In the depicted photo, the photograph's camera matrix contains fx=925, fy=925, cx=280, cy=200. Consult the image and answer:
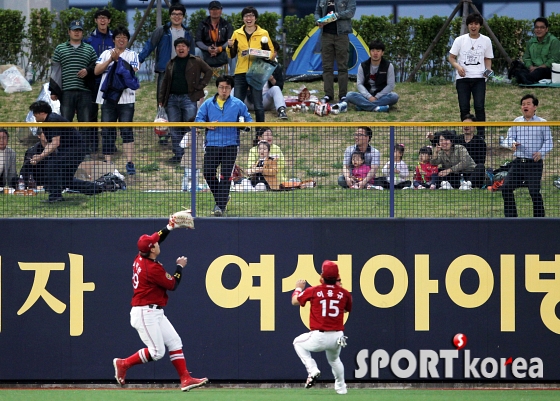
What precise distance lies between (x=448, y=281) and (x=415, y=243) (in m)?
0.64

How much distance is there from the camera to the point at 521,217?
38.7 feet

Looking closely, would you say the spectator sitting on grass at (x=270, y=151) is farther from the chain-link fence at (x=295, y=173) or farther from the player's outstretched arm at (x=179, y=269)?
the player's outstretched arm at (x=179, y=269)

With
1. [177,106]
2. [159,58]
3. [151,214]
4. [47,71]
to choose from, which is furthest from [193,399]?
[47,71]

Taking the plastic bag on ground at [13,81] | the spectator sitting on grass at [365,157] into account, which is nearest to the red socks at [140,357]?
the spectator sitting on grass at [365,157]

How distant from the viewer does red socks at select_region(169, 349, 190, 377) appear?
35.6ft

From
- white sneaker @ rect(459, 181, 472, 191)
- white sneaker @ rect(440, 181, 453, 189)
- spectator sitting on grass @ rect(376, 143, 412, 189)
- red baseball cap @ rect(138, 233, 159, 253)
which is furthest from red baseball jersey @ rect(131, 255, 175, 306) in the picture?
white sneaker @ rect(459, 181, 472, 191)

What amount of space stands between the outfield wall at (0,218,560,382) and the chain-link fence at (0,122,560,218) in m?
0.21

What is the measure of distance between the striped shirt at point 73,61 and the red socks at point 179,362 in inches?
218

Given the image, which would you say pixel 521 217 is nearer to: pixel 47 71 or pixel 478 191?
pixel 478 191

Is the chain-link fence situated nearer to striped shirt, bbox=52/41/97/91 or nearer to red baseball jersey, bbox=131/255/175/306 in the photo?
red baseball jersey, bbox=131/255/175/306

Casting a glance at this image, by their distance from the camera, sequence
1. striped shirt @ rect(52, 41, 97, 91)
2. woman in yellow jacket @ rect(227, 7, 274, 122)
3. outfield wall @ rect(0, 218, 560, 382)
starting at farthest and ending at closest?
woman in yellow jacket @ rect(227, 7, 274, 122) < striped shirt @ rect(52, 41, 97, 91) < outfield wall @ rect(0, 218, 560, 382)

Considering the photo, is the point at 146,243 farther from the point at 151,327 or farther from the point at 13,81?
the point at 13,81

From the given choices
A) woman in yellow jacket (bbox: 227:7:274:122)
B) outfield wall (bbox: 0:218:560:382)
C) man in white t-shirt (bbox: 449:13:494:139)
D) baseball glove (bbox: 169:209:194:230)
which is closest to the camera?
baseball glove (bbox: 169:209:194:230)

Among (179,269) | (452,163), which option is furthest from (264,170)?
(452,163)
